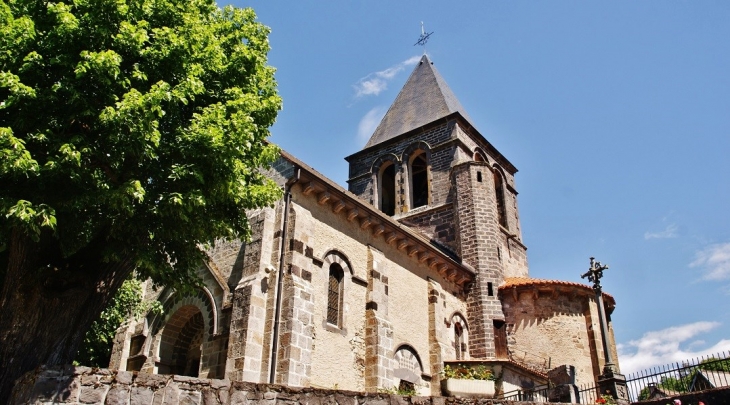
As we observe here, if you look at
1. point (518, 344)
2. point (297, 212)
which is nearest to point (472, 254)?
point (518, 344)

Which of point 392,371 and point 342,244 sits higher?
point 342,244

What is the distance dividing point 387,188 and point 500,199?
5.40 meters

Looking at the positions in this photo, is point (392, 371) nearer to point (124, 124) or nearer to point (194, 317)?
point (194, 317)

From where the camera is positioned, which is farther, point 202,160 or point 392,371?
point 392,371

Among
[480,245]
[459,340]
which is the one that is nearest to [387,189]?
[480,245]

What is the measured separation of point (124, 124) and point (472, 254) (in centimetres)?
1586

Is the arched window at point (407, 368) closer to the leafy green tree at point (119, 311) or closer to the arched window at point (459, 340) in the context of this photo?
the arched window at point (459, 340)

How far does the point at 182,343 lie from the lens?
1542cm

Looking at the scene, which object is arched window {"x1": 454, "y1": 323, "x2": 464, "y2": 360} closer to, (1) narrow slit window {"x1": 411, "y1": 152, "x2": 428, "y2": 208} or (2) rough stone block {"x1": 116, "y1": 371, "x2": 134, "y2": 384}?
(1) narrow slit window {"x1": 411, "y1": 152, "x2": 428, "y2": 208}

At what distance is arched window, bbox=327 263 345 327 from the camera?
14484 millimetres

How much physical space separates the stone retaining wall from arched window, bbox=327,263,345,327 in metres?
6.87

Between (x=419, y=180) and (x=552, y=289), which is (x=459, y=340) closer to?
(x=552, y=289)

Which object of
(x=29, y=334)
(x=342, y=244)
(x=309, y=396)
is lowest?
(x=309, y=396)

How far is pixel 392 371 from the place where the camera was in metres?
14.9
